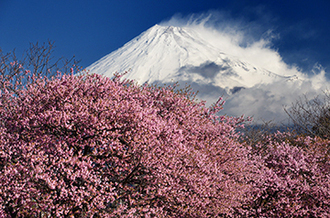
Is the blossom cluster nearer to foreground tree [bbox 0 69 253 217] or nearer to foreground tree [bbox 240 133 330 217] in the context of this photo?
foreground tree [bbox 0 69 253 217]

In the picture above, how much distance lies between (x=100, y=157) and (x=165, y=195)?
278cm

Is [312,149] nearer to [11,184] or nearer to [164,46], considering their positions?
Result: [11,184]

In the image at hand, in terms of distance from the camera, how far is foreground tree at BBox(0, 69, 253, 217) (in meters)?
8.14

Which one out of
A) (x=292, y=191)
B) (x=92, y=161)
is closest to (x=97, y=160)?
(x=92, y=161)

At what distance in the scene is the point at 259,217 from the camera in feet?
46.0

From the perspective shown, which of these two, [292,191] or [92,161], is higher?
[92,161]

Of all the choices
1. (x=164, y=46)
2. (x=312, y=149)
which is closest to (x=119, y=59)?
(x=164, y=46)

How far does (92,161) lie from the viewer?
29.1ft

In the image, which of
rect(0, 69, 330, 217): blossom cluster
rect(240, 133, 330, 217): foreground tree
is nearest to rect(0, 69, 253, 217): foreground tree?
rect(0, 69, 330, 217): blossom cluster

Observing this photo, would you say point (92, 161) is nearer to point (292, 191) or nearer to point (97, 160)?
point (97, 160)

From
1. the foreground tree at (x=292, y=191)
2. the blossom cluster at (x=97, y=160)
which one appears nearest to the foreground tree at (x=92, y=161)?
the blossom cluster at (x=97, y=160)

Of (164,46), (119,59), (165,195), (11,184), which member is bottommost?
(165,195)

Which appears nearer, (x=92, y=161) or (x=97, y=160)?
(x=92, y=161)

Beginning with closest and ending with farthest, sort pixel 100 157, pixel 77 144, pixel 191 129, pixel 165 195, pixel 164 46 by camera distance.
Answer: pixel 77 144 < pixel 100 157 < pixel 165 195 < pixel 191 129 < pixel 164 46
